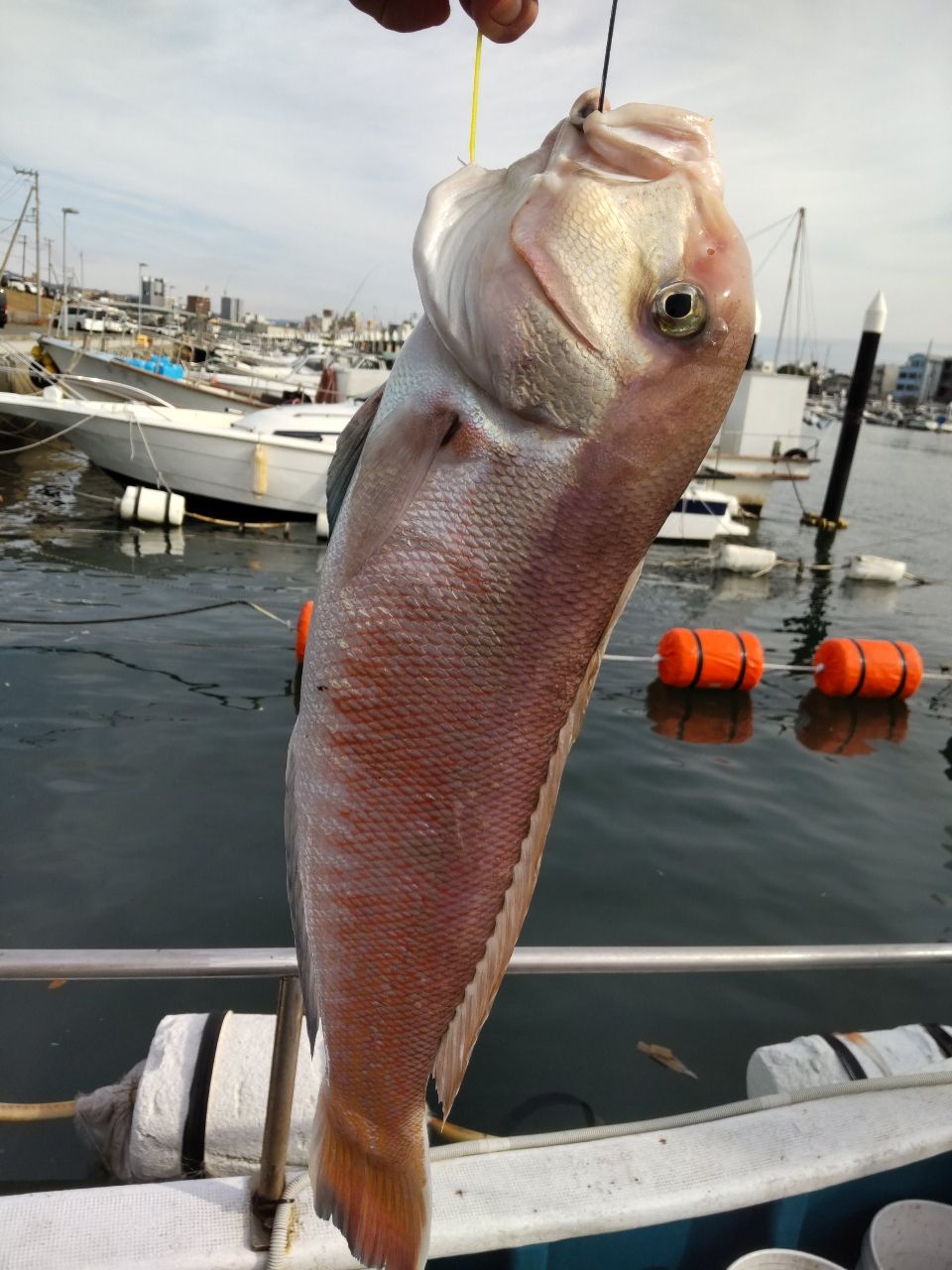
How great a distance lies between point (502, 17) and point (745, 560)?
17520 mm

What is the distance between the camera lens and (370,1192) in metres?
1.37

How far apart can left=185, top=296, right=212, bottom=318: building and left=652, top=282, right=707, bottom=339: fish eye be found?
56400 mm

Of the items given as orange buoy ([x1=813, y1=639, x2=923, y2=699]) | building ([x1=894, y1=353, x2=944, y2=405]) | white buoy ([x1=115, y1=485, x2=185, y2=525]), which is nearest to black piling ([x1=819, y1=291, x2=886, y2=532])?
orange buoy ([x1=813, y1=639, x2=923, y2=699])

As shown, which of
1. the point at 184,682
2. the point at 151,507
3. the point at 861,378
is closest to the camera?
the point at 184,682

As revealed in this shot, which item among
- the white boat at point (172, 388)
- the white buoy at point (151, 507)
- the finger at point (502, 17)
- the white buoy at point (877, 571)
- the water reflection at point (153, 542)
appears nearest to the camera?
the finger at point (502, 17)

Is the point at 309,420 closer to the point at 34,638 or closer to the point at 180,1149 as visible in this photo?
the point at 34,638

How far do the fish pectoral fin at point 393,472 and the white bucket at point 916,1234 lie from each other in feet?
7.84

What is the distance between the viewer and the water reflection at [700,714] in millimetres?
9227

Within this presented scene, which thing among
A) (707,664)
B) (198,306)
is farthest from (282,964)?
(198,306)

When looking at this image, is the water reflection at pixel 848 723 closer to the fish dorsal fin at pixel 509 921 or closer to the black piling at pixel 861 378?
the fish dorsal fin at pixel 509 921

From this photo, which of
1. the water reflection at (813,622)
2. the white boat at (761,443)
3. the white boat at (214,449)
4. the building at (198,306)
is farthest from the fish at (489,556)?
the building at (198,306)

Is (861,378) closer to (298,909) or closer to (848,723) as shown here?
(848,723)

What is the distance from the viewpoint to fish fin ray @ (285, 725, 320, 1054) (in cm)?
136

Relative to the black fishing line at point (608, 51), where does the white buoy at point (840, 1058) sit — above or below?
below
